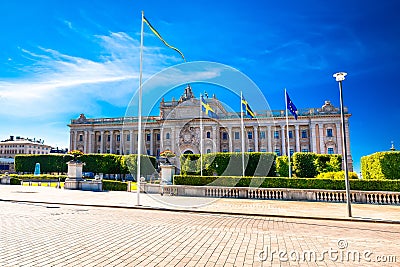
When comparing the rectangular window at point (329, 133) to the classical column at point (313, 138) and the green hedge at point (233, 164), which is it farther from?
the green hedge at point (233, 164)

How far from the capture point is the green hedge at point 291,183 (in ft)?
64.5

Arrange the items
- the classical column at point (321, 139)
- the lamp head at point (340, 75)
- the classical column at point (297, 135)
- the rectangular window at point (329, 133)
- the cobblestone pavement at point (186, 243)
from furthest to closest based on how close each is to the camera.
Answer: the classical column at point (297, 135) → the rectangular window at point (329, 133) → the classical column at point (321, 139) → the lamp head at point (340, 75) → the cobblestone pavement at point (186, 243)

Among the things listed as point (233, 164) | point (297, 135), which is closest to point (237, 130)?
point (297, 135)

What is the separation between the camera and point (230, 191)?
21938 mm

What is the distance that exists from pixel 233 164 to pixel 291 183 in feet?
53.4

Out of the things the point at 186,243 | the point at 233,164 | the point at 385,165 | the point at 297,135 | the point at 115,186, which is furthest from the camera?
the point at 297,135

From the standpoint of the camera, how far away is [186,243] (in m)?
7.65

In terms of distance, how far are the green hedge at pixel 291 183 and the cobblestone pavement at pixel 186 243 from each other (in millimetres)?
9831

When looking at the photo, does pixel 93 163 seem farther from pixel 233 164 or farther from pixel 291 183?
pixel 291 183

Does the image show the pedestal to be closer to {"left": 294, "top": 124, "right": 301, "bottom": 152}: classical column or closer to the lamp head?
the lamp head

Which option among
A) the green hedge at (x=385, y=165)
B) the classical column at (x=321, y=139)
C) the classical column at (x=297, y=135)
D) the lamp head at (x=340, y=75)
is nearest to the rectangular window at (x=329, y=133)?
the classical column at (x=321, y=139)

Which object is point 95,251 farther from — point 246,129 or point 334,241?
point 246,129

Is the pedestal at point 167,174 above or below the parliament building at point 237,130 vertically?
below

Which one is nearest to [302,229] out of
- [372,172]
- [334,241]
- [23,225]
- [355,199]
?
[334,241]
